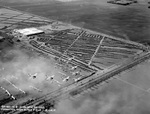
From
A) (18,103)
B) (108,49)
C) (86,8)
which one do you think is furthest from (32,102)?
(86,8)

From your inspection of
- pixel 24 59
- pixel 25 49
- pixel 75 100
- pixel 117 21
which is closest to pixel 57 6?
pixel 117 21

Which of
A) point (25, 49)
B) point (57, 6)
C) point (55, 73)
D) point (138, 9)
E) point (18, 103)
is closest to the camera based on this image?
point (18, 103)

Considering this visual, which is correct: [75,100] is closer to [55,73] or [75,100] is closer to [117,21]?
[55,73]

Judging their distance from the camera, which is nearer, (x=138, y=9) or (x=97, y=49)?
(x=97, y=49)

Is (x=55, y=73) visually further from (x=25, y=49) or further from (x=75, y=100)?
(x=25, y=49)

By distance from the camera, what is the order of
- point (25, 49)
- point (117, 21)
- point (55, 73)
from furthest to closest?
point (117, 21)
point (25, 49)
point (55, 73)

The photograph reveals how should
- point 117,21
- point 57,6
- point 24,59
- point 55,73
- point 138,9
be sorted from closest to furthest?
point 55,73
point 24,59
point 117,21
point 138,9
point 57,6

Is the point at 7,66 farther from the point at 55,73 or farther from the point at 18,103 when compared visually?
the point at 18,103

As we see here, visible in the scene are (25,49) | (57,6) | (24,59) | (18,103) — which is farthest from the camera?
(57,6)

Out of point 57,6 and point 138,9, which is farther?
point 57,6
